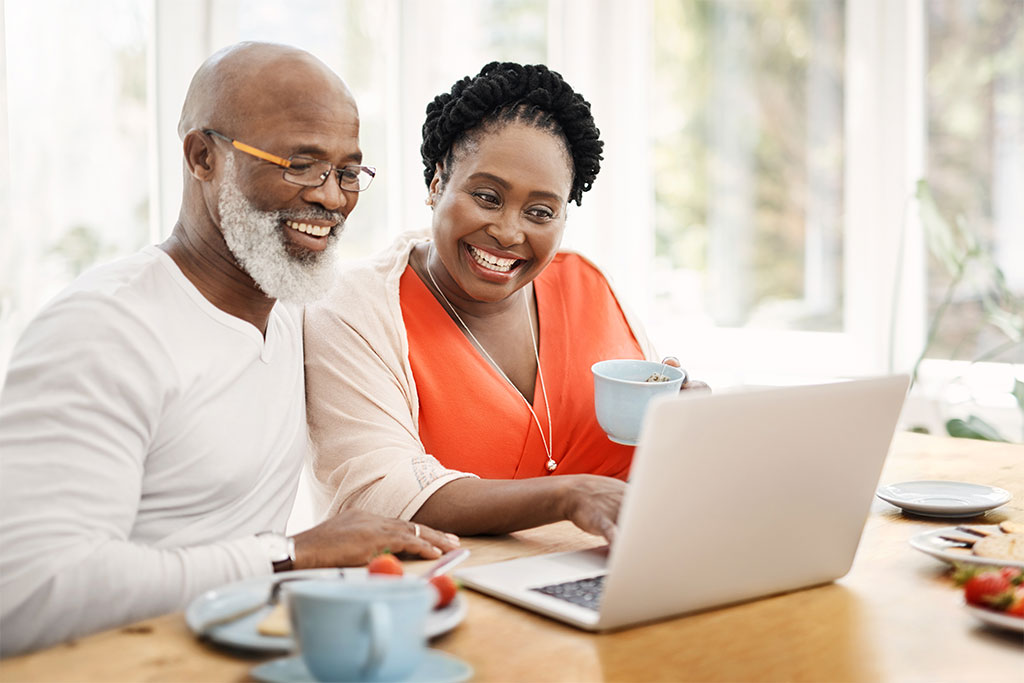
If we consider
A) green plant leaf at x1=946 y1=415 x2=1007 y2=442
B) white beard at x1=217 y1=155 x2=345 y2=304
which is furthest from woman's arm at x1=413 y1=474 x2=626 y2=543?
green plant leaf at x1=946 y1=415 x2=1007 y2=442

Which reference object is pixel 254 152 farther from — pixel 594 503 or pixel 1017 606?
pixel 1017 606

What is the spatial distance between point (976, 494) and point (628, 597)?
87 cm

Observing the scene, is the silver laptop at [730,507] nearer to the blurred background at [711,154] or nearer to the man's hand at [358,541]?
the man's hand at [358,541]

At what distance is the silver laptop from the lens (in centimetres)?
99

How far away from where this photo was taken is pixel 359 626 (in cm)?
82

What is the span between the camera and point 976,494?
5.44 feet

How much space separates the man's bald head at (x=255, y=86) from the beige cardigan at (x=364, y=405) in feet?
1.25

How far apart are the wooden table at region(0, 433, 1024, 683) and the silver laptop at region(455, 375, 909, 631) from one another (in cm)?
3

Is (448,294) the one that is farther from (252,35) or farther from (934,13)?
(934,13)

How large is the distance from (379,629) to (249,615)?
280 millimetres

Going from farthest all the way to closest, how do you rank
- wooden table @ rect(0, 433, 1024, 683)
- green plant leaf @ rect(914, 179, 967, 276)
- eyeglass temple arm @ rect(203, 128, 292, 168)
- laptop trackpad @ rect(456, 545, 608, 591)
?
green plant leaf @ rect(914, 179, 967, 276) < eyeglass temple arm @ rect(203, 128, 292, 168) < laptop trackpad @ rect(456, 545, 608, 591) < wooden table @ rect(0, 433, 1024, 683)

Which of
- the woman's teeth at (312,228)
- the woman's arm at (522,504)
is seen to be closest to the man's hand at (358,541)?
the woman's arm at (522,504)

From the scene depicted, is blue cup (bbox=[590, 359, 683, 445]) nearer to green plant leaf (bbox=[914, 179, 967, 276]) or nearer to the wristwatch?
the wristwatch

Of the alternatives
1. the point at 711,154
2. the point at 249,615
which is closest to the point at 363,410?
the point at 249,615
